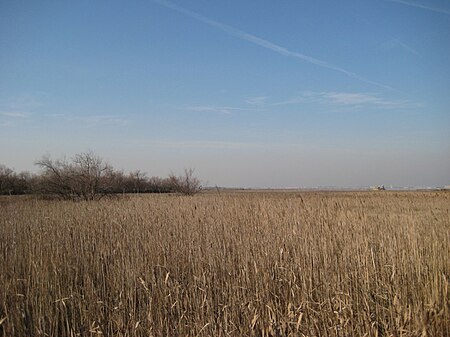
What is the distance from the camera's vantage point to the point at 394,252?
3.56 m

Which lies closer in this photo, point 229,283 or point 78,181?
point 229,283

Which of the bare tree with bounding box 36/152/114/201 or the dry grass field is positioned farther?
the bare tree with bounding box 36/152/114/201

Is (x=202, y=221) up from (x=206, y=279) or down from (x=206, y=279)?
up

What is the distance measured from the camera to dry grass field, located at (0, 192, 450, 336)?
2381 mm

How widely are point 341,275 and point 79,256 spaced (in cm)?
293

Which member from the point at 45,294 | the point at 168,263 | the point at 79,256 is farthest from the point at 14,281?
the point at 168,263

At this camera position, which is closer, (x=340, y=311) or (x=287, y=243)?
(x=340, y=311)

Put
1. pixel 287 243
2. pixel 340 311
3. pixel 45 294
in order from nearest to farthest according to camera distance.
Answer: pixel 340 311 < pixel 45 294 < pixel 287 243

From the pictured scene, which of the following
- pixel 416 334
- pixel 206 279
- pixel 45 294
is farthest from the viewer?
pixel 206 279

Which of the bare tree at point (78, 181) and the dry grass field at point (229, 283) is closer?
the dry grass field at point (229, 283)

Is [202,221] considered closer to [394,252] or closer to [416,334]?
[394,252]

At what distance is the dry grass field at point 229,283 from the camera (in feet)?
7.81

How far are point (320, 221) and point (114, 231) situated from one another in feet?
10.6

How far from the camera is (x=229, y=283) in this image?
3137 millimetres
